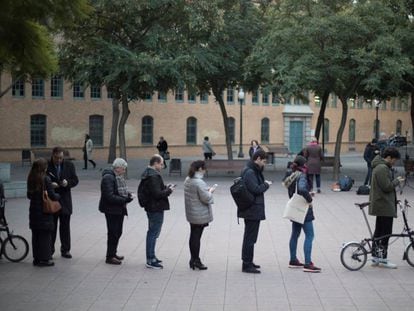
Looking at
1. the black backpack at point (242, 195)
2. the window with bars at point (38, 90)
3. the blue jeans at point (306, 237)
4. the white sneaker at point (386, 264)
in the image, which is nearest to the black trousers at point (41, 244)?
the black backpack at point (242, 195)

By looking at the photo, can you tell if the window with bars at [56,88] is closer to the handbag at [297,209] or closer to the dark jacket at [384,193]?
the handbag at [297,209]

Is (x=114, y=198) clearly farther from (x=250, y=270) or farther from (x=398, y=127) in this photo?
(x=398, y=127)

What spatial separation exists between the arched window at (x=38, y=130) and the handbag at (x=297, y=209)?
34230mm

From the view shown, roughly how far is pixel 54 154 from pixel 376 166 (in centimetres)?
489

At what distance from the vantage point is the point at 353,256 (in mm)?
9797

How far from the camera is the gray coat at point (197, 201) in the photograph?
970 cm

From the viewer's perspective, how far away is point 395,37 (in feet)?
81.6

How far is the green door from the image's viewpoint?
187 feet

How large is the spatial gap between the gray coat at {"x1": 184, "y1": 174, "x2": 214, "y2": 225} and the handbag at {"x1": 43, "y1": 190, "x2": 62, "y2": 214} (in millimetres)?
1940

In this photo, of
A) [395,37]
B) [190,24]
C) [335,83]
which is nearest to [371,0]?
[395,37]

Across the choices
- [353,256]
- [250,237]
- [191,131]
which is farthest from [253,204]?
[191,131]

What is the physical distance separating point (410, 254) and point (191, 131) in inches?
1592

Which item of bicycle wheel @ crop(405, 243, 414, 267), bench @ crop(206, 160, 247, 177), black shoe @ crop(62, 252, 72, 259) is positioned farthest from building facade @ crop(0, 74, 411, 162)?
bicycle wheel @ crop(405, 243, 414, 267)

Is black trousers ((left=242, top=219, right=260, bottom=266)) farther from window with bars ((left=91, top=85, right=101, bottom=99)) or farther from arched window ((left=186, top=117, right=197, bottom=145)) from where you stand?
arched window ((left=186, top=117, right=197, bottom=145))
